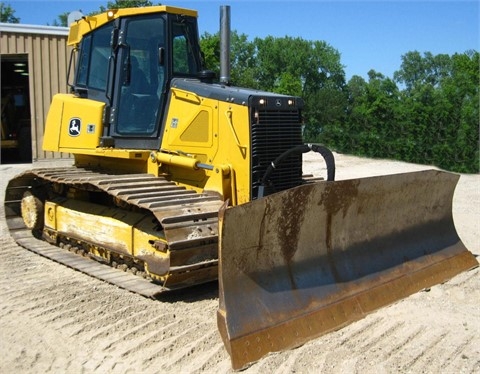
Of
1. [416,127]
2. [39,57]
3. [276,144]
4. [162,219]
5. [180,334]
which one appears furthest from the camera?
[416,127]

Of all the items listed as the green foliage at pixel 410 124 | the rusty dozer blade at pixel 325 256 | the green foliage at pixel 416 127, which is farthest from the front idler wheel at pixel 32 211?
the green foliage at pixel 416 127

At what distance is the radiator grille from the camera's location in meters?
5.61

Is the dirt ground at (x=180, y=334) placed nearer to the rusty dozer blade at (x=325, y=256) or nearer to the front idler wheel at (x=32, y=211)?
the rusty dozer blade at (x=325, y=256)

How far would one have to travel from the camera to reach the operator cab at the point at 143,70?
6.25 metres

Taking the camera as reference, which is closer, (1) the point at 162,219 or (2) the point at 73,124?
(1) the point at 162,219

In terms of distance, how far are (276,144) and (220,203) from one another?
2.74ft

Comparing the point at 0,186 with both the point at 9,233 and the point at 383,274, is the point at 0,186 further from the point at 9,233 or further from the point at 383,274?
the point at 383,274

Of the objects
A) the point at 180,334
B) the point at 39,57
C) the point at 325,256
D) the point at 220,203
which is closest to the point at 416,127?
the point at 39,57

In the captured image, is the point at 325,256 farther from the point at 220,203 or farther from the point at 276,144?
the point at 276,144

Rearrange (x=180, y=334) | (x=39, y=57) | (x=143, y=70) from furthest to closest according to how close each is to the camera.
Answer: (x=39, y=57), (x=143, y=70), (x=180, y=334)

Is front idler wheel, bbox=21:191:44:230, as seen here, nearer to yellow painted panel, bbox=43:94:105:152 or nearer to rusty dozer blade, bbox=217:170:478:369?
yellow painted panel, bbox=43:94:105:152

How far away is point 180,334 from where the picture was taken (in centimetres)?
452

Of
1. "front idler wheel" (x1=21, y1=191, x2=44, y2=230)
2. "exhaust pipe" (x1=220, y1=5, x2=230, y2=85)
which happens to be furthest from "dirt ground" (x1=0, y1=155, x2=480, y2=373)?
"exhaust pipe" (x1=220, y1=5, x2=230, y2=85)

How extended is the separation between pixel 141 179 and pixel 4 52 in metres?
10.1
